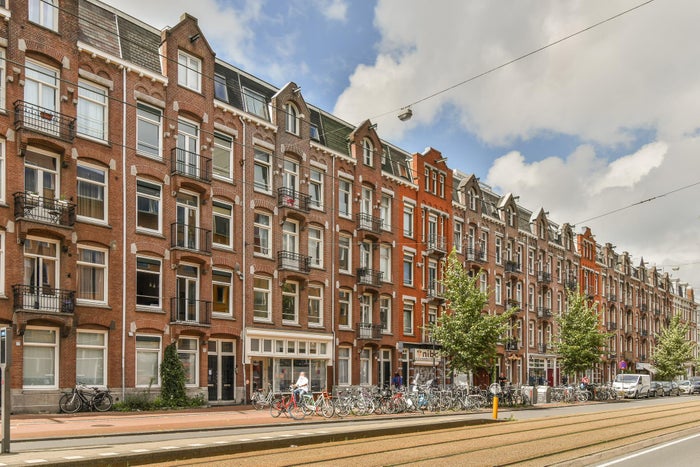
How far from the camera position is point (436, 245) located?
48281mm

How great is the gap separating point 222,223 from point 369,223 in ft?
37.9

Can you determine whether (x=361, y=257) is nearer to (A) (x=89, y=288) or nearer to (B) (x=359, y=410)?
(B) (x=359, y=410)

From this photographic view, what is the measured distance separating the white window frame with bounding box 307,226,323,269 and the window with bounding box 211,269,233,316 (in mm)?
6066

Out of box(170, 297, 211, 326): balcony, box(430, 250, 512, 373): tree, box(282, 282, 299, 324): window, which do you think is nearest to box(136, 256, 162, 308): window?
box(170, 297, 211, 326): balcony

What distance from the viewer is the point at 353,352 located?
132ft

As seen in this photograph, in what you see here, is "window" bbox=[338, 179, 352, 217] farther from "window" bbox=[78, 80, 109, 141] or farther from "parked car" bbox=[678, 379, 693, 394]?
"parked car" bbox=[678, 379, 693, 394]

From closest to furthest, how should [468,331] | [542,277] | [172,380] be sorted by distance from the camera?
[172,380] → [468,331] → [542,277]

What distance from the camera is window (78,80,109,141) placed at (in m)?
27.5

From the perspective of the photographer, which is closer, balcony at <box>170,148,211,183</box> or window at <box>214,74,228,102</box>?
balcony at <box>170,148,211,183</box>

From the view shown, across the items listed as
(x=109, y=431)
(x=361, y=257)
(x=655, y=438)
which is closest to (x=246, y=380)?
(x=361, y=257)

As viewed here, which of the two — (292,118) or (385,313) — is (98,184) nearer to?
(292,118)

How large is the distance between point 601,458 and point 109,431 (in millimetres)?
11933

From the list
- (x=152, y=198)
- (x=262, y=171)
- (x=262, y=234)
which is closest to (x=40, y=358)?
(x=152, y=198)

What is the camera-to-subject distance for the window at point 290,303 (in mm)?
36094
